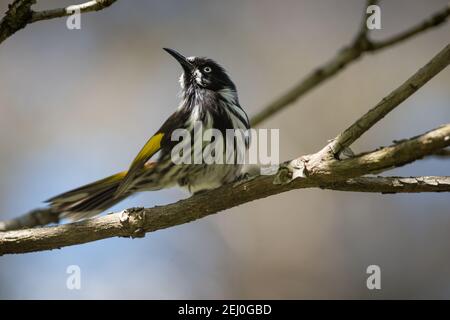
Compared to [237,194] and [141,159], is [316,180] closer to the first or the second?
[237,194]

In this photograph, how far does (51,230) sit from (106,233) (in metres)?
0.24

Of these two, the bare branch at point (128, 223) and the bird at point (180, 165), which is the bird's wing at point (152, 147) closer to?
the bird at point (180, 165)

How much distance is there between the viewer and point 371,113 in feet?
7.20

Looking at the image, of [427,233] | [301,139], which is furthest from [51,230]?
[427,233]

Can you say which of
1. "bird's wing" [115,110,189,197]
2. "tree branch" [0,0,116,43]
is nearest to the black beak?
"bird's wing" [115,110,189,197]

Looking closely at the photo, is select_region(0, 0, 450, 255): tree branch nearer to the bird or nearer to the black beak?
the bird

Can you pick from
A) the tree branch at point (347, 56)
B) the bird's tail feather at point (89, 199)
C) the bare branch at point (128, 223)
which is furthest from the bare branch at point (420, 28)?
the bird's tail feather at point (89, 199)

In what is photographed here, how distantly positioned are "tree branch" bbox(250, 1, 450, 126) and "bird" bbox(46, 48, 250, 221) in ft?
1.22

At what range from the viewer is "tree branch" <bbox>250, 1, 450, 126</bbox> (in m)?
2.56

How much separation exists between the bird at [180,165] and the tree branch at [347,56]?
371mm

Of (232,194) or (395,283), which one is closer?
(232,194)

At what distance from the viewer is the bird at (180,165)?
12.2 ft

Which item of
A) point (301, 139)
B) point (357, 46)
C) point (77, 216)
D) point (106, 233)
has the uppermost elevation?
point (301, 139)
